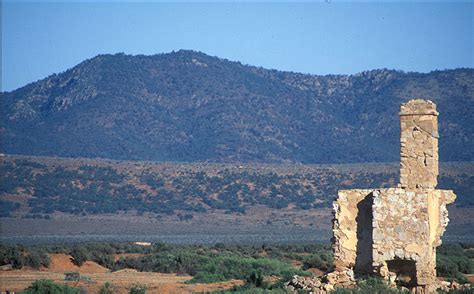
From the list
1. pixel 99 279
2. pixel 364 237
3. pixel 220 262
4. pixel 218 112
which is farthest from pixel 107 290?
pixel 218 112

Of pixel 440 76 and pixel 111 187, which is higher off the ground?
pixel 440 76

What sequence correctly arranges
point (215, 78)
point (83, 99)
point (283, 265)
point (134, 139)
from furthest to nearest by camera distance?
1. point (215, 78)
2. point (83, 99)
3. point (134, 139)
4. point (283, 265)

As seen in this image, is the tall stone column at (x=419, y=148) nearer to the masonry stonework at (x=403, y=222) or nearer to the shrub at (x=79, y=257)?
the masonry stonework at (x=403, y=222)

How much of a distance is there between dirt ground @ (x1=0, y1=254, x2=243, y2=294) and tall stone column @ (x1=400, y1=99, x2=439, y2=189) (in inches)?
246

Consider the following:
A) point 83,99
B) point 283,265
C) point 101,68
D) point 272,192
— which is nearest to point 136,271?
point 283,265

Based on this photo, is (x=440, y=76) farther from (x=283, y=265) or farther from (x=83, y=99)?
(x=283, y=265)

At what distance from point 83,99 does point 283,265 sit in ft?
283

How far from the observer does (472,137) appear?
98938mm

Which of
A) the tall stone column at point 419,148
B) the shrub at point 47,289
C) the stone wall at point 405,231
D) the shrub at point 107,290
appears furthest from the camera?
the shrub at point 107,290

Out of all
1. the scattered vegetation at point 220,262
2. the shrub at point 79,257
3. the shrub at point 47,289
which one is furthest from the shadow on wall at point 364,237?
the shrub at point 79,257

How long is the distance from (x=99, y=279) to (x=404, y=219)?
41.1 feet

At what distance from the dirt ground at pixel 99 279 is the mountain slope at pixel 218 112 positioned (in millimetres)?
65419

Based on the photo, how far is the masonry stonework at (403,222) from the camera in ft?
59.1

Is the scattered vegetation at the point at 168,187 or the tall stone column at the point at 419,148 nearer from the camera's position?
the tall stone column at the point at 419,148
